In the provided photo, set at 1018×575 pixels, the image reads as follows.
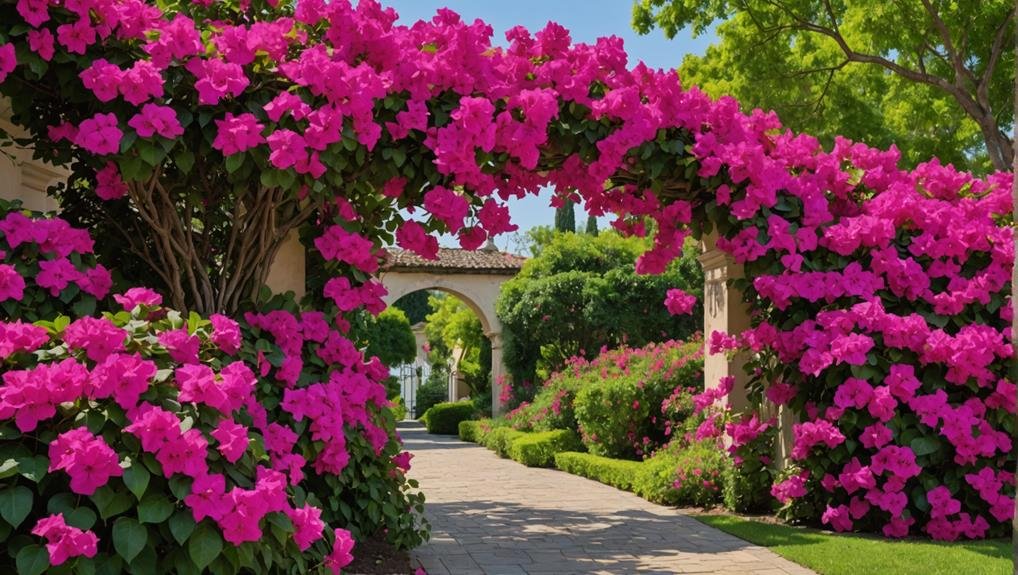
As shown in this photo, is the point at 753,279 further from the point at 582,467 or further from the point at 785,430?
the point at 582,467

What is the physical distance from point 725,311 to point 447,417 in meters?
17.7

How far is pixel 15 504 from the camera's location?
318cm

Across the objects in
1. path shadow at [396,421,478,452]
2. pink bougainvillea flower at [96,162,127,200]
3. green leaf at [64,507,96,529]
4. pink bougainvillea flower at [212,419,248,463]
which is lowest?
path shadow at [396,421,478,452]

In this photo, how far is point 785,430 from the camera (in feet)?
25.5

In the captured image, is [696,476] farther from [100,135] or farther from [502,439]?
[502,439]

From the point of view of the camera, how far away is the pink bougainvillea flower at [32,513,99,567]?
3102mm

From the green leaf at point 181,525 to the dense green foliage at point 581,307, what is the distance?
1653 cm

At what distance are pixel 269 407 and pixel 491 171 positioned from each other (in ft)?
6.68

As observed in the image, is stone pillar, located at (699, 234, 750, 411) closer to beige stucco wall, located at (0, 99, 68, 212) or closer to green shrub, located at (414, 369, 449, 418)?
beige stucco wall, located at (0, 99, 68, 212)

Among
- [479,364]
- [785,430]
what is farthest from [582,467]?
[479,364]

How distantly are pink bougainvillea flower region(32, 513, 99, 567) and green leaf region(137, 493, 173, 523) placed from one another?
19 cm

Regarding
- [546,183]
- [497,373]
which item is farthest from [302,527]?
[497,373]

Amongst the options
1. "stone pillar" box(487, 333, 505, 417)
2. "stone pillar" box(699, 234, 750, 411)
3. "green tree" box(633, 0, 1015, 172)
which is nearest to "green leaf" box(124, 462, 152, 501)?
"stone pillar" box(699, 234, 750, 411)

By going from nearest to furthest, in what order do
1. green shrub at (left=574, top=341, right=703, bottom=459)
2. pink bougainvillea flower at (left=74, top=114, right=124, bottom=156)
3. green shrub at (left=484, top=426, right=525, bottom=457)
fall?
pink bougainvillea flower at (left=74, top=114, right=124, bottom=156)
green shrub at (left=574, top=341, right=703, bottom=459)
green shrub at (left=484, top=426, right=525, bottom=457)
